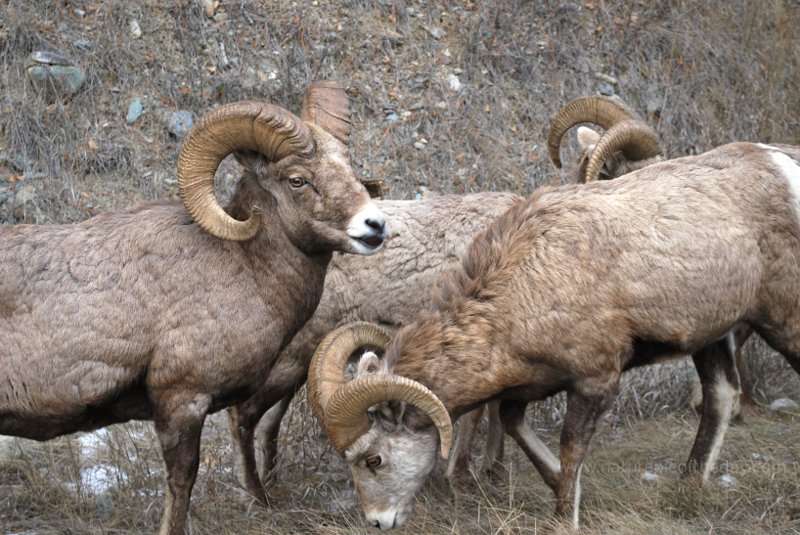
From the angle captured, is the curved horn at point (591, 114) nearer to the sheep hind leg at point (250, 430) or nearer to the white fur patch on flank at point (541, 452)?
the white fur patch on flank at point (541, 452)

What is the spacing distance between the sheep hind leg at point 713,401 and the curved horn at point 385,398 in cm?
215

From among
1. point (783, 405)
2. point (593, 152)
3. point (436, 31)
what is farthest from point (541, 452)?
point (436, 31)

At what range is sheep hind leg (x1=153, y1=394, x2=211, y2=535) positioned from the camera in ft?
19.5

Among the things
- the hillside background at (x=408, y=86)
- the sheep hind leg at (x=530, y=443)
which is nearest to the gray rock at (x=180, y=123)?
the hillside background at (x=408, y=86)

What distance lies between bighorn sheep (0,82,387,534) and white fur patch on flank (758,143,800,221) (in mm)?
2703

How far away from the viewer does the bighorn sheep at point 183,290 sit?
5.84 meters

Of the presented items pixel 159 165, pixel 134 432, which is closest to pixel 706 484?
pixel 134 432

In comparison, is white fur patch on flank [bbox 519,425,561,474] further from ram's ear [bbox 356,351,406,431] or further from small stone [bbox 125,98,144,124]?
small stone [bbox 125,98,144,124]

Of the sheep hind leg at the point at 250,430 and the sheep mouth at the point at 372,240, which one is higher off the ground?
the sheep mouth at the point at 372,240

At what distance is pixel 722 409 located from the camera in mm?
7285

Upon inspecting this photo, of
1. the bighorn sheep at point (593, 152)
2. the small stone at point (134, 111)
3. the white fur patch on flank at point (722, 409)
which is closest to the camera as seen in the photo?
the white fur patch on flank at point (722, 409)

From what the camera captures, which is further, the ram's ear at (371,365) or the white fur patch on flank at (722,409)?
the white fur patch on flank at (722,409)

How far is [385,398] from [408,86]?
7490 millimetres

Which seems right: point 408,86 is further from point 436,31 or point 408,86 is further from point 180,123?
point 180,123
